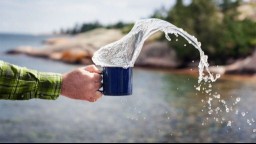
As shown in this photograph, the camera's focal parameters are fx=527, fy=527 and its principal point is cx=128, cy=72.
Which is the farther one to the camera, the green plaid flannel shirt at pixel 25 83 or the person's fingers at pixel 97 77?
the person's fingers at pixel 97 77

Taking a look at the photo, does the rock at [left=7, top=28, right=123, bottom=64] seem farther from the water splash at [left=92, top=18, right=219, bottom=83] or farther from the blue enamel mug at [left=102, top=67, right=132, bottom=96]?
the blue enamel mug at [left=102, top=67, right=132, bottom=96]

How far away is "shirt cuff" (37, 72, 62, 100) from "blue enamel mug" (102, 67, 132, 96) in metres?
0.15

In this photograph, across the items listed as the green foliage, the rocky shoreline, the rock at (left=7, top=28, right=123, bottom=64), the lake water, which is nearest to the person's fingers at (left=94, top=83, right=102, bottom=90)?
the lake water

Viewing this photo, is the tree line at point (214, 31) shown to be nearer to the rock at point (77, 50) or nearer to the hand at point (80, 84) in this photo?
the rock at point (77, 50)

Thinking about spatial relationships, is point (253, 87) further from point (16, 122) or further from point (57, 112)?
point (16, 122)

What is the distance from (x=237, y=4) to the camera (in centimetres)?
2808

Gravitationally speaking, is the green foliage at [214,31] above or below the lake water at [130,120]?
above

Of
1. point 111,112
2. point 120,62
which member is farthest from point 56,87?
point 111,112

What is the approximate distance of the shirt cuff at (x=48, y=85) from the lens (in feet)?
5.40

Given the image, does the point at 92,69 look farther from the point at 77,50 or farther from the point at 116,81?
the point at 77,50

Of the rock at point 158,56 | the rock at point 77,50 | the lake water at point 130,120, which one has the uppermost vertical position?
the rock at point 77,50

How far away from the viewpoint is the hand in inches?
65.3

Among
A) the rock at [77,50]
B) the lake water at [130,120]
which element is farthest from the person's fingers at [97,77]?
the rock at [77,50]

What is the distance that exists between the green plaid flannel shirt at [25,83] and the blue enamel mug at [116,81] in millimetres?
148
